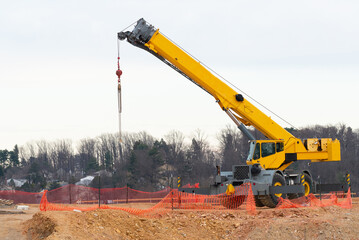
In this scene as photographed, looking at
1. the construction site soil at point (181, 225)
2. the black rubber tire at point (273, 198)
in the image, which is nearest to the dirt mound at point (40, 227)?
the construction site soil at point (181, 225)

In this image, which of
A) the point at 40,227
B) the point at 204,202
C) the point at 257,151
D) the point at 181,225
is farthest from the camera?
the point at 204,202

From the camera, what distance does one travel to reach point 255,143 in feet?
80.7

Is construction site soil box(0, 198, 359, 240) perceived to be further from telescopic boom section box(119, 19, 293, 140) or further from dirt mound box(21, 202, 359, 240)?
telescopic boom section box(119, 19, 293, 140)

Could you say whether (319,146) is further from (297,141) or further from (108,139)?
(108,139)

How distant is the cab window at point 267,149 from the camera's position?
81.4ft

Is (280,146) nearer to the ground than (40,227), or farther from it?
farther from it

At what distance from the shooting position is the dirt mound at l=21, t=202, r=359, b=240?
1655cm

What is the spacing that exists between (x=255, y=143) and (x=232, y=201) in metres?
2.90

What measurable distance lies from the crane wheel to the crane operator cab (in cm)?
173

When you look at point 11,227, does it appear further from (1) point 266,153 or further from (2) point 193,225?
(1) point 266,153

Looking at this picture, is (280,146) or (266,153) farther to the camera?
(280,146)

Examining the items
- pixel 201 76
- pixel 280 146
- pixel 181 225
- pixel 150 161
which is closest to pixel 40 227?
pixel 181 225

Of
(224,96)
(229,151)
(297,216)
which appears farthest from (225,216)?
(229,151)

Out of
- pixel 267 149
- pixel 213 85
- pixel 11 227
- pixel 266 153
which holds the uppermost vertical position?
pixel 213 85
